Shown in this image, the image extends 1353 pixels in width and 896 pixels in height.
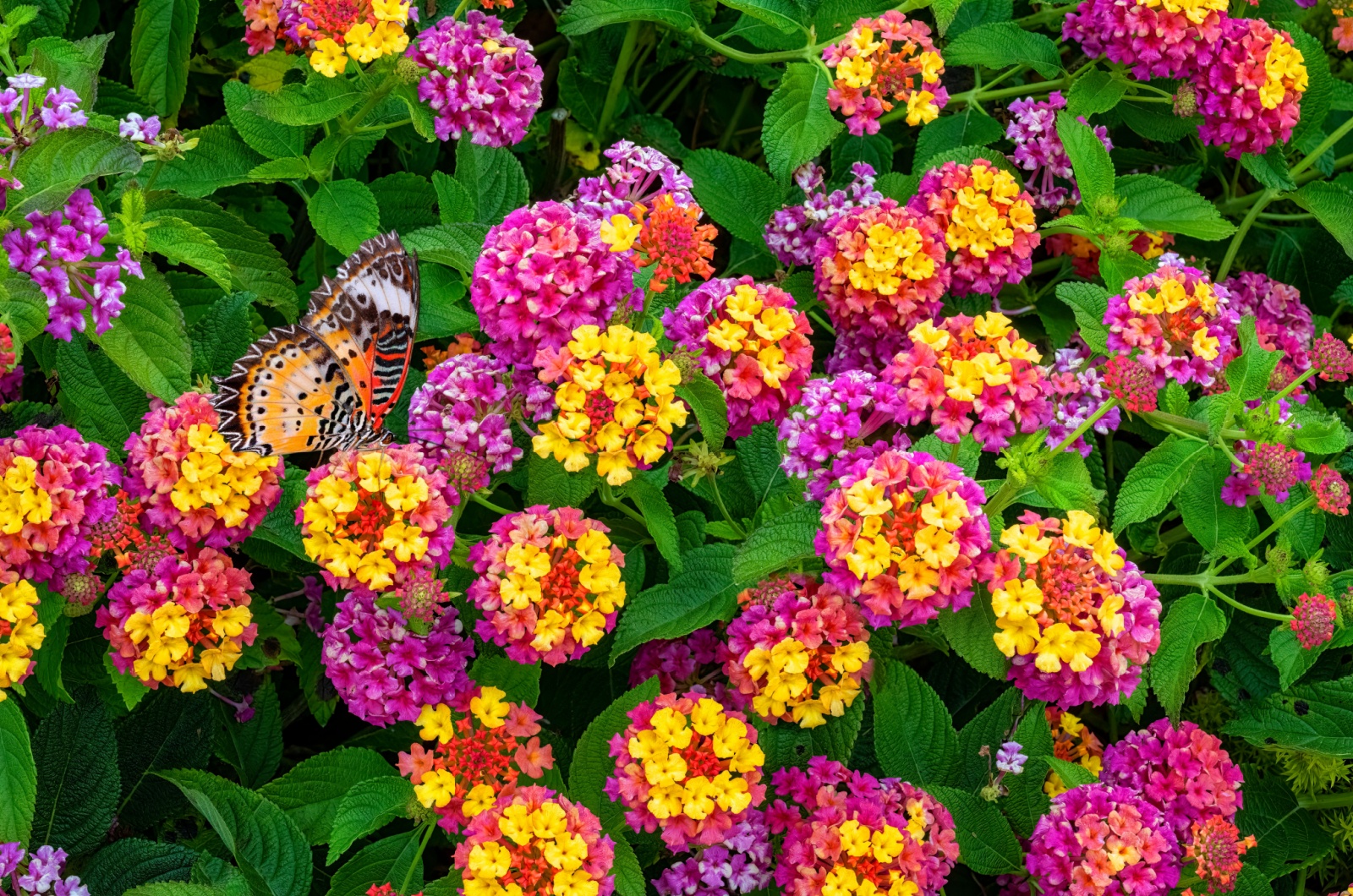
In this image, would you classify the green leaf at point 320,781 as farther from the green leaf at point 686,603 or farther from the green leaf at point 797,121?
the green leaf at point 797,121

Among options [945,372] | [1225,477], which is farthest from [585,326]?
[1225,477]

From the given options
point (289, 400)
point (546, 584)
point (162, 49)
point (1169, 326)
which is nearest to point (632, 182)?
point (289, 400)

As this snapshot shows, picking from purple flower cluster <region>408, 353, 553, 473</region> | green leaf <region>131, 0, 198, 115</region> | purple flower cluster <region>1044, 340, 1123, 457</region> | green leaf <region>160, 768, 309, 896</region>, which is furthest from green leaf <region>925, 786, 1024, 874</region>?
green leaf <region>131, 0, 198, 115</region>

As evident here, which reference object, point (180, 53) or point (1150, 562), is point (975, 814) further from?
point (180, 53)

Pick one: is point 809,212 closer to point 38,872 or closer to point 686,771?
point 686,771

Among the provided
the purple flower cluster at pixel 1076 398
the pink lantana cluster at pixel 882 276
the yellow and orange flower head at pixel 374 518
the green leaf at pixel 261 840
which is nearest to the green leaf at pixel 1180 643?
the purple flower cluster at pixel 1076 398

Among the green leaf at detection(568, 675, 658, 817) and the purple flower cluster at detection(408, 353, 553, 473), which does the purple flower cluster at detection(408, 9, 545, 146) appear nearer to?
the purple flower cluster at detection(408, 353, 553, 473)
